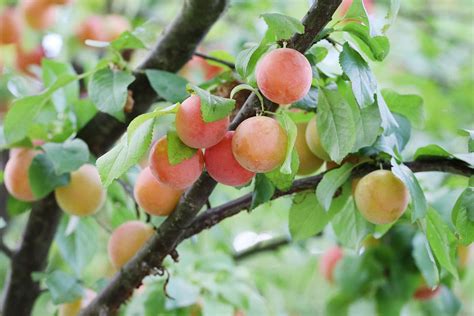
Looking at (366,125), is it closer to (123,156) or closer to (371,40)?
(371,40)

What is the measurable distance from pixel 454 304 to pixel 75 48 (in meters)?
1.04

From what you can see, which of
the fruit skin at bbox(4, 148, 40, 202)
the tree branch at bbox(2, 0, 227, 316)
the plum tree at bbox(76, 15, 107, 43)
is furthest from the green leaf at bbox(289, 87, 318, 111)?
the plum tree at bbox(76, 15, 107, 43)

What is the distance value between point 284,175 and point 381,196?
0.10 m

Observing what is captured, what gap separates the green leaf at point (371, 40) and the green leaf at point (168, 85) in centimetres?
22

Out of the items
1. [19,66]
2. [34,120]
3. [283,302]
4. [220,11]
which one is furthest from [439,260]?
[283,302]

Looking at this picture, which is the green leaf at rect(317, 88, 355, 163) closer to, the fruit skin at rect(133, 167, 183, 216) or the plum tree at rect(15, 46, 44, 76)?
the fruit skin at rect(133, 167, 183, 216)

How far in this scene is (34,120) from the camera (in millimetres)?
908

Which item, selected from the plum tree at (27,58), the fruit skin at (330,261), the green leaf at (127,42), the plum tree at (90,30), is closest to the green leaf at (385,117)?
the green leaf at (127,42)

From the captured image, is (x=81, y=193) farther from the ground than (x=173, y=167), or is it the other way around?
(x=173, y=167)

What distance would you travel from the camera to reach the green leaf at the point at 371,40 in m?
0.66

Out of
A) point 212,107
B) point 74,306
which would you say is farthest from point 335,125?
point 74,306

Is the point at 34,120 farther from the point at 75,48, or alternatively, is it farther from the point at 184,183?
the point at 75,48

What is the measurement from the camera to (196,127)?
57 centimetres

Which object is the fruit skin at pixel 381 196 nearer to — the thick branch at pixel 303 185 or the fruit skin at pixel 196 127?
the thick branch at pixel 303 185
